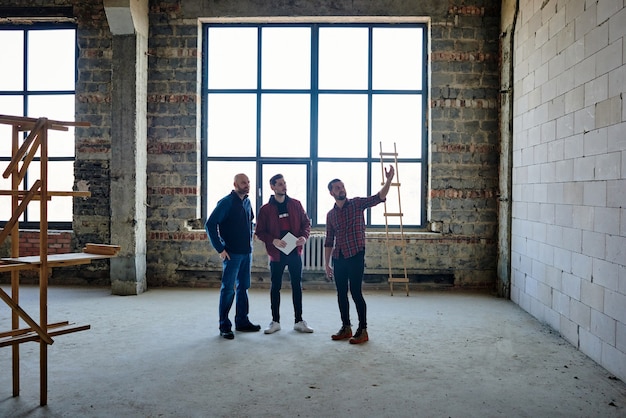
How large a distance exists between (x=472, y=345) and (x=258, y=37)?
207 inches

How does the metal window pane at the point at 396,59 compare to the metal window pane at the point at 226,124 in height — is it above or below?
above

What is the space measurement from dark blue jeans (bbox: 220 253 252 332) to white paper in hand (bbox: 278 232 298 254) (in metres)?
0.36

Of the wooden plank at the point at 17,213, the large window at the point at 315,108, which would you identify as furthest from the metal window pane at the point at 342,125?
the wooden plank at the point at 17,213

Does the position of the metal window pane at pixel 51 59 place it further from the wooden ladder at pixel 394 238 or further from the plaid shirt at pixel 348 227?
the plaid shirt at pixel 348 227

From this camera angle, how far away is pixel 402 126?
774 centimetres

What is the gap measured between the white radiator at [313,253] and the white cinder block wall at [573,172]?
251 cm

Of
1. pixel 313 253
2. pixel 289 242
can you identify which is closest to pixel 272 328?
pixel 289 242

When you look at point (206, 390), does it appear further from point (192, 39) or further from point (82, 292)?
point (192, 39)

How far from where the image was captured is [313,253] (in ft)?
24.2

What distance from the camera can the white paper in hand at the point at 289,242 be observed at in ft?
16.7

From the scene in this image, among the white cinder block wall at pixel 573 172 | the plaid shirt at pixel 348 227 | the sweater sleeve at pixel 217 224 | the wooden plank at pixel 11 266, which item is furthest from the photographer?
the sweater sleeve at pixel 217 224

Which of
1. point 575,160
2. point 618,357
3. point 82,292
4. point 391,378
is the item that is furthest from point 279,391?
point 82,292

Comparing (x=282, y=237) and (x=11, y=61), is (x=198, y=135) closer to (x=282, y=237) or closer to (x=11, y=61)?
(x=11, y=61)

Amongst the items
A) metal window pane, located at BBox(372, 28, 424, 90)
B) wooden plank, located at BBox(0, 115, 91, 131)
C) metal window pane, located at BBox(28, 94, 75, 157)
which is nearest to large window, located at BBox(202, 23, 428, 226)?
metal window pane, located at BBox(372, 28, 424, 90)
